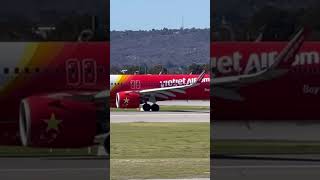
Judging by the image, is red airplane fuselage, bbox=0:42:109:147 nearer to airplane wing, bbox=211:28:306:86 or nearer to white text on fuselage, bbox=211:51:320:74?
white text on fuselage, bbox=211:51:320:74

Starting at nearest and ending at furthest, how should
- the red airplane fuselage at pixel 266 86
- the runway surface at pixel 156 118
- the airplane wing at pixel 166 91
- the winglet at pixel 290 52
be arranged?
the red airplane fuselage at pixel 266 86, the winglet at pixel 290 52, the runway surface at pixel 156 118, the airplane wing at pixel 166 91

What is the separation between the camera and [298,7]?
29.3 feet

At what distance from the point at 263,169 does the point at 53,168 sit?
8.56 feet

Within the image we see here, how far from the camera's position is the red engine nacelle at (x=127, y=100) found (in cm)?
4219

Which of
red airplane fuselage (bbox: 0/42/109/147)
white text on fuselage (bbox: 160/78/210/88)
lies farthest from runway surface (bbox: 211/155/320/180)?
white text on fuselage (bbox: 160/78/210/88)

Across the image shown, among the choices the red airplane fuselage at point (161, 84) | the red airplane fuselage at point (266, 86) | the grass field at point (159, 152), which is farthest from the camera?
the red airplane fuselage at point (161, 84)

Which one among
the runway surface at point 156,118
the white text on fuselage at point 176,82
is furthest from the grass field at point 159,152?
the white text on fuselage at point 176,82

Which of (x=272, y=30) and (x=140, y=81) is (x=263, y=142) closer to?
(x=272, y=30)

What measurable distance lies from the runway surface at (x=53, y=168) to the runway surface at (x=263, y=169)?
1355 mm

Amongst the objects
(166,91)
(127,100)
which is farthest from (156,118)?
(166,91)

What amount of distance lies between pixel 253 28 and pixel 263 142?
1.30m

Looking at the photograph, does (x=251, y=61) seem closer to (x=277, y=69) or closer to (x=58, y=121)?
(x=277, y=69)

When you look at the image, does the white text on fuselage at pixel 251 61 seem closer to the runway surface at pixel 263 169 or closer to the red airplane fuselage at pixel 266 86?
the red airplane fuselage at pixel 266 86

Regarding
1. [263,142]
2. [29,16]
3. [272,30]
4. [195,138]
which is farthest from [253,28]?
[195,138]
